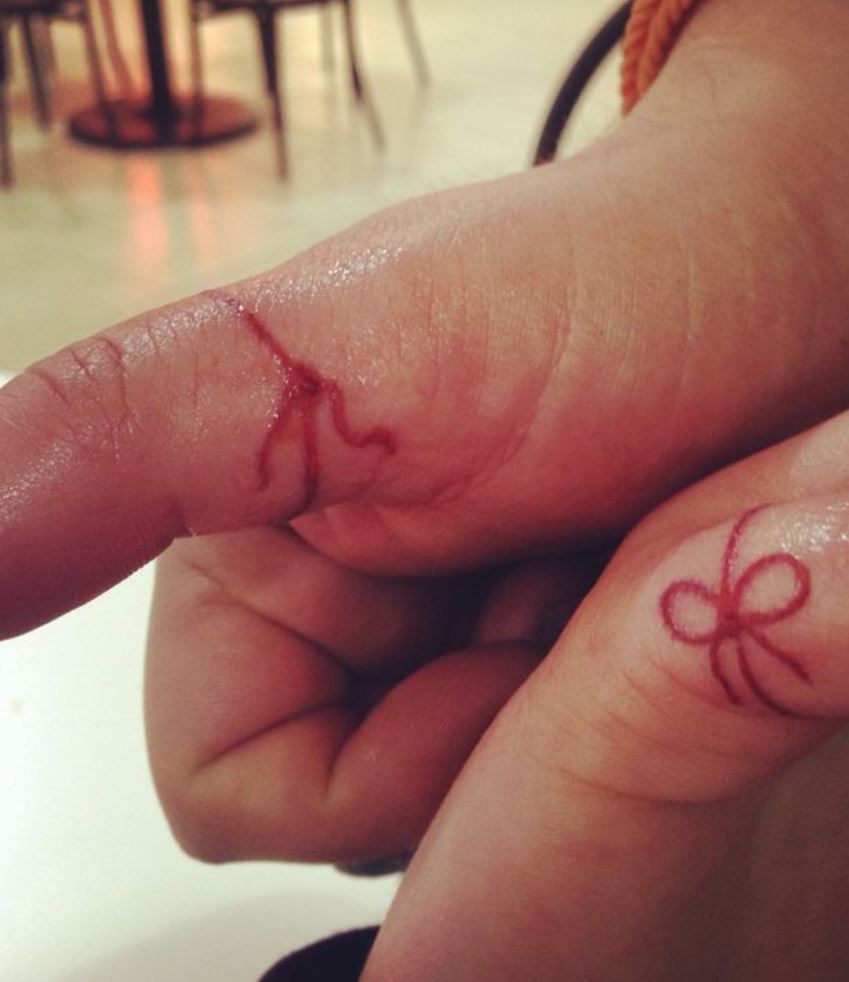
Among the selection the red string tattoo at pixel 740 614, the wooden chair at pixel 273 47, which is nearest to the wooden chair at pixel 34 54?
the wooden chair at pixel 273 47

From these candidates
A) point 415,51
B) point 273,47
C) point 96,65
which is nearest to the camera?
point 273,47

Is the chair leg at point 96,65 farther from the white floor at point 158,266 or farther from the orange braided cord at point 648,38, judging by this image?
the orange braided cord at point 648,38

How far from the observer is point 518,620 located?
475mm

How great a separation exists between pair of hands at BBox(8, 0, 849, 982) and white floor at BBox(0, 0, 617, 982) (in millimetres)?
36

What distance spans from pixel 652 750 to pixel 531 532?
16 cm

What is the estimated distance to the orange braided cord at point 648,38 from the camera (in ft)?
1.56

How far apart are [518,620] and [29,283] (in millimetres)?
1694

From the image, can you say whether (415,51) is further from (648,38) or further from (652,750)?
→ (652,750)

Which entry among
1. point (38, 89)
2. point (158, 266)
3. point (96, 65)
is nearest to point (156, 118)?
point (96, 65)

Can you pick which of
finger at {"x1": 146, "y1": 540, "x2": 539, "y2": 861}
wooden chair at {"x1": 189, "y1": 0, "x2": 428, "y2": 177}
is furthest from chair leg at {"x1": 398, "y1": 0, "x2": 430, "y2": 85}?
finger at {"x1": 146, "y1": 540, "x2": 539, "y2": 861}

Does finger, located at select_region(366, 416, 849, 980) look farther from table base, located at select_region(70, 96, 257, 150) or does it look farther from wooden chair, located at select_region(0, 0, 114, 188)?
table base, located at select_region(70, 96, 257, 150)

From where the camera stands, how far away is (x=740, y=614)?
0.92 ft

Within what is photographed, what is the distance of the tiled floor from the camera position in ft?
6.40

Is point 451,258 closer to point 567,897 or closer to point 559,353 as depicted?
point 559,353
